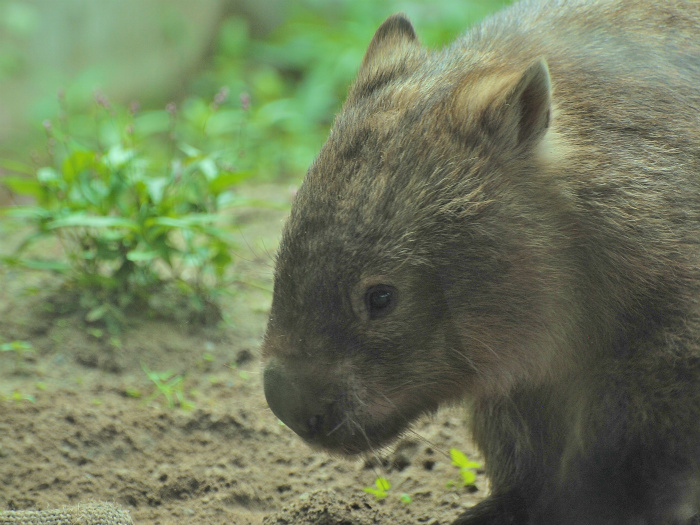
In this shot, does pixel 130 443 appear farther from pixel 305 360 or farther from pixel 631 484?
pixel 631 484

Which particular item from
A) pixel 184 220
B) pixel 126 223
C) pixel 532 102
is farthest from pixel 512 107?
pixel 126 223

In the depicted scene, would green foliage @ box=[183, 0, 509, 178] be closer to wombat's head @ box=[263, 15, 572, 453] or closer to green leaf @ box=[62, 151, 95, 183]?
green leaf @ box=[62, 151, 95, 183]

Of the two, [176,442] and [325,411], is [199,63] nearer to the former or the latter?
[176,442]

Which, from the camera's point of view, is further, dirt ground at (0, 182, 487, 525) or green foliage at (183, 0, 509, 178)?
green foliage at (183, 0, 509, 178)

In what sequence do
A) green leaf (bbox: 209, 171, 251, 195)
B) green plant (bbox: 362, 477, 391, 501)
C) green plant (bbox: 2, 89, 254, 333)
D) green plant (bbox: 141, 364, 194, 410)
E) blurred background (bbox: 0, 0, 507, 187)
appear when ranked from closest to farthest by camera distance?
green plant (bbox: 362, 477, 391, 501), green plant (bbox: 141, 364, 194, 410), green plant (bbox: 2, 89, 254, 333), green leaf (bbox: 209, 171, 251, 195), blurred background (bbox: 0, 0, 507, 187)

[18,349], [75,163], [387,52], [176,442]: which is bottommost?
[176,442]

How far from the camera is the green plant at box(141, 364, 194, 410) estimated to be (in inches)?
146

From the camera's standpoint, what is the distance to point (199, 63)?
1007 centimetres

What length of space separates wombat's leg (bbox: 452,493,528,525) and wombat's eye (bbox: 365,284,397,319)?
3.19 ft

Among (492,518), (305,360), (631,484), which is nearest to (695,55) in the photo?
(631,484)

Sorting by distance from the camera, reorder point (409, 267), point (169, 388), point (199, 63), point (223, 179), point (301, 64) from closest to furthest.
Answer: point (409, 267) → point (169, 388) → point (223, 179) → point (301, 64) → point (199, 63)

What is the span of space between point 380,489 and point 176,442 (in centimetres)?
84

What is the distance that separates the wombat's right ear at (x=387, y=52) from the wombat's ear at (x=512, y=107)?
353mm

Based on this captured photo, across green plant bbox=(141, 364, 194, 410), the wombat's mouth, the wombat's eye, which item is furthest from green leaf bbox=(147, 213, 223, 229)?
the wombat's eye
